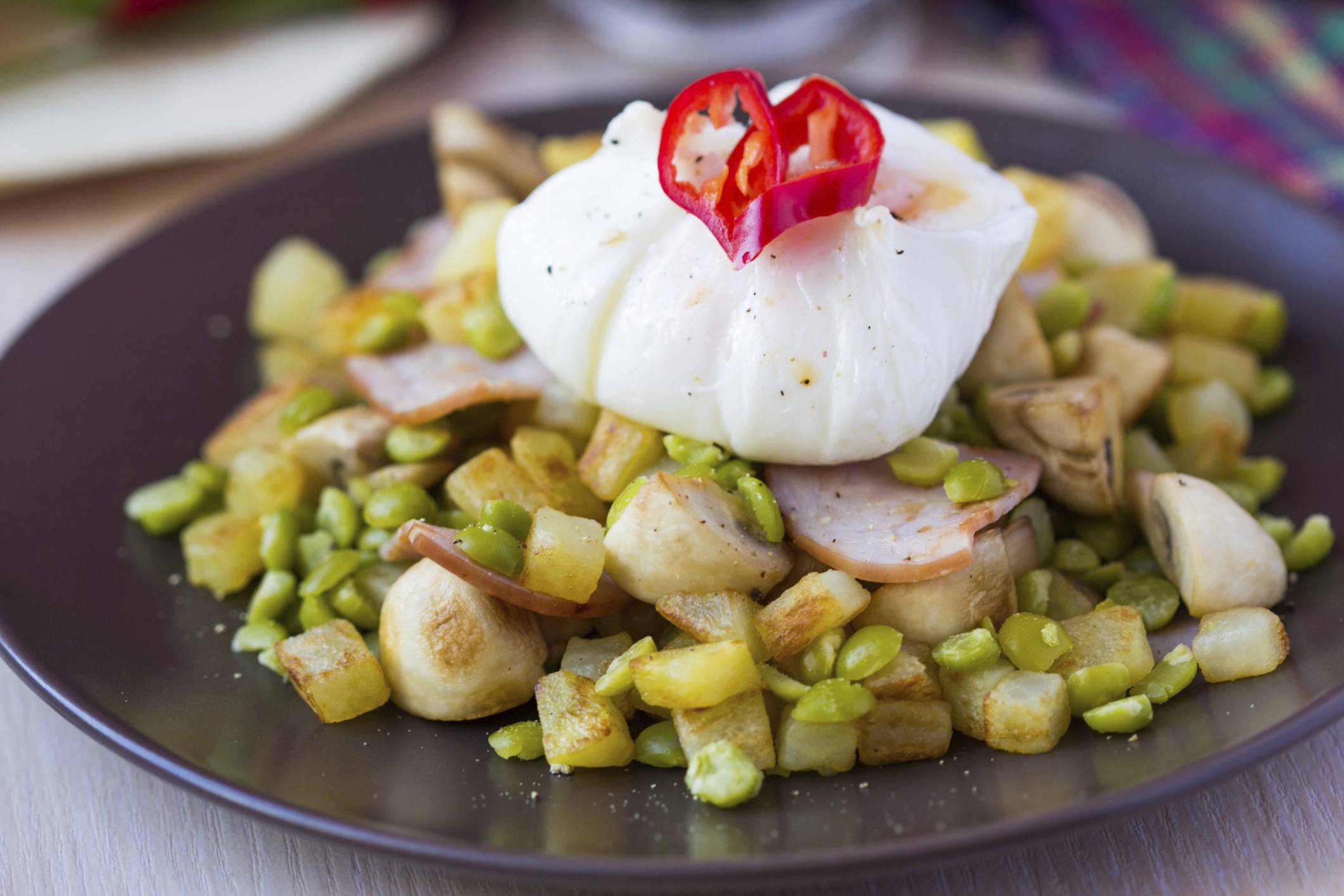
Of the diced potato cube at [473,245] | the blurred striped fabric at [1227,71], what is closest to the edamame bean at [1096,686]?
the diced potato cube at [473,245]

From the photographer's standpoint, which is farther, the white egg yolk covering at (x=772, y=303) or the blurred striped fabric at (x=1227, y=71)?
the blurred striped fabric at (x=1227, y=71)

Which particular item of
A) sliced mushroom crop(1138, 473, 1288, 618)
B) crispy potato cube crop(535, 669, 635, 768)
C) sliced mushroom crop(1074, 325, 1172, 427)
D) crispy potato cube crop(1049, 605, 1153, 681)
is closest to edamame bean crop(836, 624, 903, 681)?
crispy potato cube crop(1049, 605, 1153, 681)

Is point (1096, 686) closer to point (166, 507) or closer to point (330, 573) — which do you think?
point (330, 573)

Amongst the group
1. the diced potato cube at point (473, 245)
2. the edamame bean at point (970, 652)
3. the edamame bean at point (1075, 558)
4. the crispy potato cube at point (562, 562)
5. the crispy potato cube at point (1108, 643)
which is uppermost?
the diced potato cube at point (473, 245)

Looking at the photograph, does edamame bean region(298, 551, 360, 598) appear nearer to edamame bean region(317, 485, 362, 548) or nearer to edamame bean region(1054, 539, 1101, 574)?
edamame bean region(317, 485, 362, 548)

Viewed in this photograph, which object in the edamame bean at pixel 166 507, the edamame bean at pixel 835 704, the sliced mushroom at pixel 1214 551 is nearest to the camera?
the edamame bean at pixel 835 704

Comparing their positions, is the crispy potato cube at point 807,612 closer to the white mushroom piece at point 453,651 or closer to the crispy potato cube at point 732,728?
the crispy potato cube at point 732,728

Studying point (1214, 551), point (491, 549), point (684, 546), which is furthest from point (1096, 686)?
point (491, 549)

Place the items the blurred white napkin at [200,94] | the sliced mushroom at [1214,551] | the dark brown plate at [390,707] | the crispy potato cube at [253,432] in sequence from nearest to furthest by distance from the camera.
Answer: the dark brown plate at [390,707] → the sliced mushroom at [1214,551] → the crispy potato cube at [253,432] → the blurred white napkin at [200,94]

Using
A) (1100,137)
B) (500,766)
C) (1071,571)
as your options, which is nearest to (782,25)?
(1100,137)
